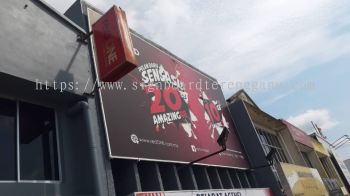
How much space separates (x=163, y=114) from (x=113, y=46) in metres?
3.56

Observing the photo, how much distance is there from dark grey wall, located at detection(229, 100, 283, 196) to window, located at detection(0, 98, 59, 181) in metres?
10.7

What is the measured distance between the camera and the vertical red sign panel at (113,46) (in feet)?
26.4

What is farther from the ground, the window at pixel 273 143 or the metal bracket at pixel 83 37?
the metal bracket at pixel 83 37

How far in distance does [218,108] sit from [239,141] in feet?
6.48

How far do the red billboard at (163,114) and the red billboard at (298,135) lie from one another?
24.2ft

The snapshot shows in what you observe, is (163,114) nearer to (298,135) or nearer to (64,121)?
(64,121)

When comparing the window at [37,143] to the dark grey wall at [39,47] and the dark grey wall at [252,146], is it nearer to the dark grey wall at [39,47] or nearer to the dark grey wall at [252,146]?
the dark grey wall at [39,47]

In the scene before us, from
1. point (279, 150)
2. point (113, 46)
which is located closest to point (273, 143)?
point (279, 150)

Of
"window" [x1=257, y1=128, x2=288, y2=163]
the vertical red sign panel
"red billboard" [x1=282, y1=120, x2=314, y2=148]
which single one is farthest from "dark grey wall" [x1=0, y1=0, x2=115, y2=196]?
"red billboard" [x1=282, y1=120, x2=314, y2=148]

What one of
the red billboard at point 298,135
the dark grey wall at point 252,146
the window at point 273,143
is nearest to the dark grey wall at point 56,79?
the dark grey wall at point 252,146

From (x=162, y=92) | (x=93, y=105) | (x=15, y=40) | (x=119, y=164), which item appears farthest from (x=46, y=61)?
(x=162, y=92)

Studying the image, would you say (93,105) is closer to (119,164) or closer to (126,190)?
(119,164)

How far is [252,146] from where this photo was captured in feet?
53.3

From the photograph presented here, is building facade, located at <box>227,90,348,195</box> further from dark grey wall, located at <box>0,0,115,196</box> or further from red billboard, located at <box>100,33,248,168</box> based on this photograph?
dark grey wall, located at <box>0,0,115,196</box>
